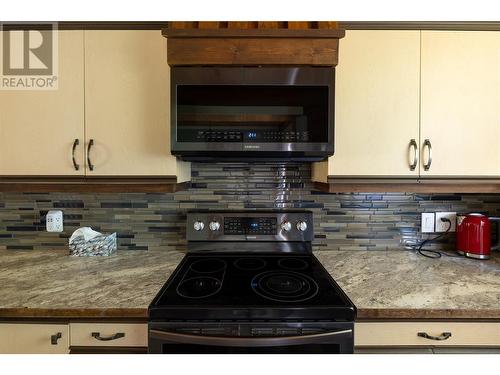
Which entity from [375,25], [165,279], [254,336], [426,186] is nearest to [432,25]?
[375,25]

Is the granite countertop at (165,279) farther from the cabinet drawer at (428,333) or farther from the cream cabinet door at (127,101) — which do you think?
the cream cabinet door at (127,101)

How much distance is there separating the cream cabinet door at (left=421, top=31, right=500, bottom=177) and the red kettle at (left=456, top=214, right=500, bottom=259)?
12.7 inches

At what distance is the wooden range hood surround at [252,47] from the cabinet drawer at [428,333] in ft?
3.37

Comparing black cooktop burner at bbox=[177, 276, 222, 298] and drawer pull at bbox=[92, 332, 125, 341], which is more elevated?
black cooktop burner at bbox=[177, 276, 222, 298]

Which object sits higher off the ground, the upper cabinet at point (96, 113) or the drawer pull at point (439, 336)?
the upper cabinet at point (96, 113)

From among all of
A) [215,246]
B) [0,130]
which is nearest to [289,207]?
[215,246]

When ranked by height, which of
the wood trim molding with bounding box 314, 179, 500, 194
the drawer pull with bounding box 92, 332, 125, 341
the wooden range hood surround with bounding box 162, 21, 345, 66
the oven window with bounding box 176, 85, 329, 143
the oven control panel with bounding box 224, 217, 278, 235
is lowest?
the drawer pull with bounding box 92, 332, 125, 341

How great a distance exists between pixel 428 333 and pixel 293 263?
590 millimetres

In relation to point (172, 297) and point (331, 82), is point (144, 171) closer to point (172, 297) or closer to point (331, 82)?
point (172, 297)

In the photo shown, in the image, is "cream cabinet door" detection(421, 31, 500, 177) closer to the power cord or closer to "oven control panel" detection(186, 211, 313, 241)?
the power cord

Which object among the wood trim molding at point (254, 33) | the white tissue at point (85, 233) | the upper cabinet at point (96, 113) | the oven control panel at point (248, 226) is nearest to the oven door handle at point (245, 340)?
the oven control panel at point (248, 226)

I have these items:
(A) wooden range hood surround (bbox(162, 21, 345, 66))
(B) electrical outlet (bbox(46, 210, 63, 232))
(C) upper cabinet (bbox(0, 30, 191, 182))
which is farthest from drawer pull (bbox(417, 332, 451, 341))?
(B) electrical outlet (bbox(46, 210, 63, 232))

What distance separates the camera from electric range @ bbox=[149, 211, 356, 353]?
3.14ft

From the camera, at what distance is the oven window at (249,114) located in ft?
3.97
